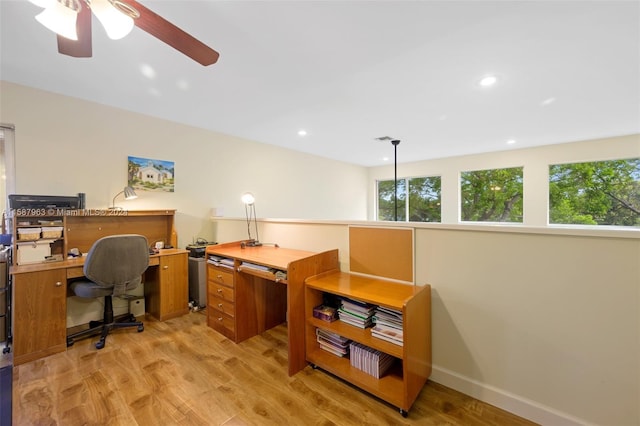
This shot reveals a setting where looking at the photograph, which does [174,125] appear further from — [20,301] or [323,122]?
[20,301]

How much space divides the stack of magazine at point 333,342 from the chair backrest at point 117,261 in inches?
69.7

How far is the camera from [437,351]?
1803 millimetres

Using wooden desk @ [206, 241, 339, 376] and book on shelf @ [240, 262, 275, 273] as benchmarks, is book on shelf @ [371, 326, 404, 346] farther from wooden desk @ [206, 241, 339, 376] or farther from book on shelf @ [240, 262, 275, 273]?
book on shelf @ [240, 262, 275, 273]

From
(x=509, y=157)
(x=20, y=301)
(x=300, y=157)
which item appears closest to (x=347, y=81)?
(x=300, y=157)

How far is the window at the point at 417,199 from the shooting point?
227 inches

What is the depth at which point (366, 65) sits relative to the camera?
2031 millimetres

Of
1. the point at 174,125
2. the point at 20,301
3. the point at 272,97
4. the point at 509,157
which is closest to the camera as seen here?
the point at 20,301

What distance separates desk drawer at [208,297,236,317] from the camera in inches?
92.5

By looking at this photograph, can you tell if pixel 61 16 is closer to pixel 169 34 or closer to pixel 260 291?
pixel 169 34

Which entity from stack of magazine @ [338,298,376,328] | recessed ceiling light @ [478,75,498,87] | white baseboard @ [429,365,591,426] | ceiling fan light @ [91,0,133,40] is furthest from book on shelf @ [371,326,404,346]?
recessed ceiling light @ [478,75,498,87]

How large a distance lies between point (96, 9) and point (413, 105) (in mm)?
2635

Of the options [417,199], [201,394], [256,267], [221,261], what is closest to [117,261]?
[221,261]

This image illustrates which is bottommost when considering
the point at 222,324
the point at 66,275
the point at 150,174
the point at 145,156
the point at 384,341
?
the point at 222,324

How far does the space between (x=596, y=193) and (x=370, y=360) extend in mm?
4965
